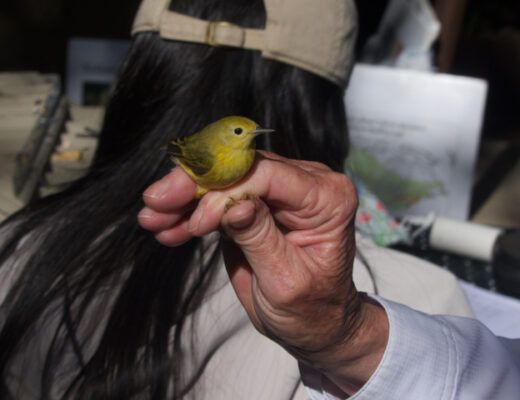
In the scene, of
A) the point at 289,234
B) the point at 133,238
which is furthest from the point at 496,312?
the point at 133,238

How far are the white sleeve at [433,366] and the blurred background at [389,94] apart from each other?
3.41ft

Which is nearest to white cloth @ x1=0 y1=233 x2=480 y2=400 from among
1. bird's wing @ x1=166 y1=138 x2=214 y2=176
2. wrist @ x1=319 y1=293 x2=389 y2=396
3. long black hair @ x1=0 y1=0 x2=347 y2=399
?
long black hair @ x1=0 y1=0 x2=347 y2=399

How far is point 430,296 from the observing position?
1.43m

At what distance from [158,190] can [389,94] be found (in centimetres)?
227

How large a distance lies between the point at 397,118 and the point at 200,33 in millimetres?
1696

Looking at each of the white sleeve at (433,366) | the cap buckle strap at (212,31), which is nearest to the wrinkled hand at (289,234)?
the white sleeve at (433,366)

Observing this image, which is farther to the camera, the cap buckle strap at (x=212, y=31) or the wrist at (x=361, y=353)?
the cap buckle strap at (x=212, y=31)

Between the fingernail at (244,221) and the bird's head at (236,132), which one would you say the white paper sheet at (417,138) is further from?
the fingernail at (244,221)

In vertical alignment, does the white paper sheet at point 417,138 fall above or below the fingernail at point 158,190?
below

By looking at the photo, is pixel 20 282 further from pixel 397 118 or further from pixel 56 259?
pixel 397 118

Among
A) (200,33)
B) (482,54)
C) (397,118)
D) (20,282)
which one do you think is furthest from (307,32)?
(482,54)

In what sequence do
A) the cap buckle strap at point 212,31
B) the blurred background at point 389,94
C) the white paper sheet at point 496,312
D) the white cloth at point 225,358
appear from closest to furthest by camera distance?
the white cloth at point 225,358, the cap buckle strap at point 212,31, the white paper sheet at point 496,312, the blurred background at point 389,94

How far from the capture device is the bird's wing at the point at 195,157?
94 cm

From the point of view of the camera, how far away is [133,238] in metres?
1.32
